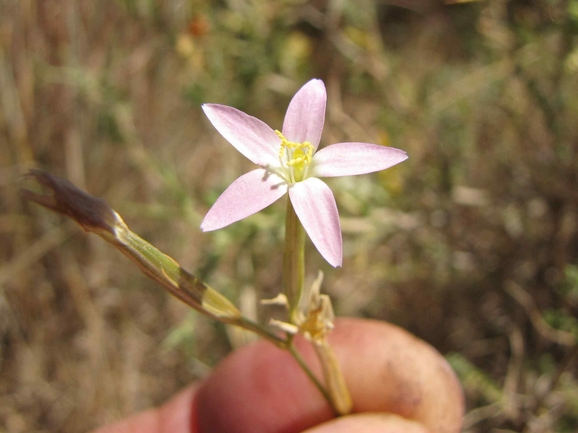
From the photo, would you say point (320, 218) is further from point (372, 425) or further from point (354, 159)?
point (372, 425)

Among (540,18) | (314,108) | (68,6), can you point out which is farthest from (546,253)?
(68,6)

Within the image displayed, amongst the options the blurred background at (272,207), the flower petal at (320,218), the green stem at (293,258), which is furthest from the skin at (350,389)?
the flower petal at (320,218)

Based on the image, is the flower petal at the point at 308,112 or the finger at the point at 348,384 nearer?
the flower petal at the point at 308,112

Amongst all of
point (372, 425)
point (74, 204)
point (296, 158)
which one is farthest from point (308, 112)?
point (372, 425)

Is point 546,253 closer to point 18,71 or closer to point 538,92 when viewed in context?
point 538,92

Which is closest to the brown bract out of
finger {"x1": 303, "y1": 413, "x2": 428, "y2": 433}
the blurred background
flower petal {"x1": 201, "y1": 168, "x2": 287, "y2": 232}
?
flower petal {"x1": 201, "y1": 168, "x2": 287, "y2": 232}

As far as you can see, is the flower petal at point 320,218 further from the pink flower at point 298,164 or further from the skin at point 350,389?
the skin at point 350,389

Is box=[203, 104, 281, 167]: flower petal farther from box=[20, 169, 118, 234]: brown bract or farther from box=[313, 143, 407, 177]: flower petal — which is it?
box=[20, 169, 118, 234]: brown bract
